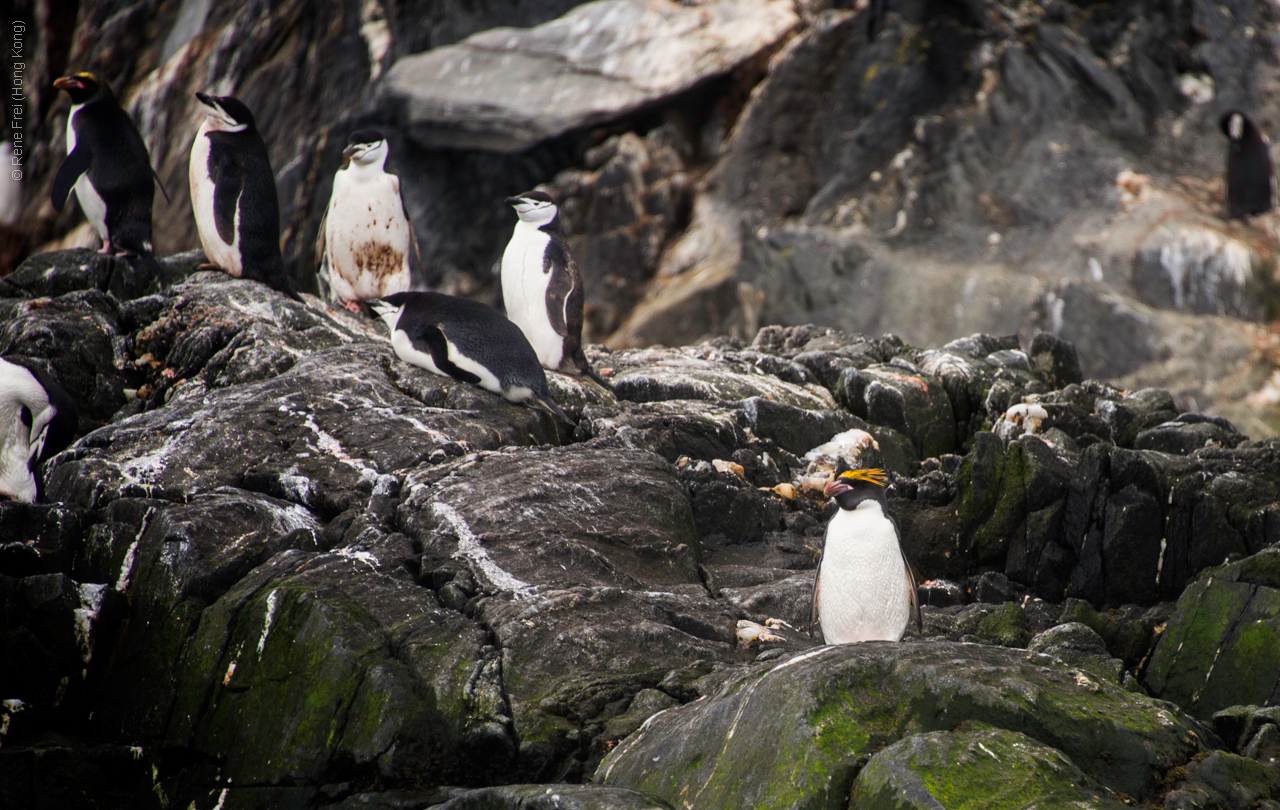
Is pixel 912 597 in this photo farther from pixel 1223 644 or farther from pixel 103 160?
pixel 103 160

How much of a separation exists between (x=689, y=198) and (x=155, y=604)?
53.6ft

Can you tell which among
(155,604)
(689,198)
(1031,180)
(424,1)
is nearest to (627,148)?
(689,198)

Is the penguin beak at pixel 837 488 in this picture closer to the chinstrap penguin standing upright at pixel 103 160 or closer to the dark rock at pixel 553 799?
the dark rock at pixel 553 799

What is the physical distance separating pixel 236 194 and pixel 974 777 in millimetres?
7536

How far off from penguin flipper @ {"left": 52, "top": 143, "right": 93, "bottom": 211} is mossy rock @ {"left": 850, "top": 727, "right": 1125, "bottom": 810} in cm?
794

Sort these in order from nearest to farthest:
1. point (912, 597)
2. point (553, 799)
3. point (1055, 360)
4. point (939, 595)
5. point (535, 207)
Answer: point (553, 799) < point (912, 597) < point (939, 595) < point (535, 207) < point (1055, 360)

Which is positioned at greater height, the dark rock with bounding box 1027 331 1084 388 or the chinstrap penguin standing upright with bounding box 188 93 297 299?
the chinstrap penguin standing upright with bounding box 188 93 297 299

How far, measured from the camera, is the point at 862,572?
5.15 metres

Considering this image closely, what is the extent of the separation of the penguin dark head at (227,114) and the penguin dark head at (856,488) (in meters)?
6.07

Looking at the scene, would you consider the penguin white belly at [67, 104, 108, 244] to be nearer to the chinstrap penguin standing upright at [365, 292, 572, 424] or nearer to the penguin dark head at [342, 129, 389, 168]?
the penguin dark head at [342, 129, 389, 168]

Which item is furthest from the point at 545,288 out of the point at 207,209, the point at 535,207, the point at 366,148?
the point at 207,209

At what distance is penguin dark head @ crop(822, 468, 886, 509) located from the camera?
209 inches

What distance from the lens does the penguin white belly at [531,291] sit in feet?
28.2

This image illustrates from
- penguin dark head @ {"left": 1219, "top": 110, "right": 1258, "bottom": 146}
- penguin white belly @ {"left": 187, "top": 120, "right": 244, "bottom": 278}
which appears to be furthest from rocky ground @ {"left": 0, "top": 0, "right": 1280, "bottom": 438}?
penguin white belly @ {"left": 187, "top": 120, "right": 244, "bottom": 278}
